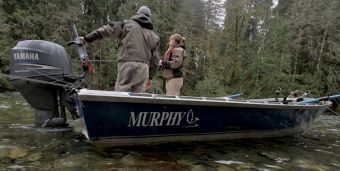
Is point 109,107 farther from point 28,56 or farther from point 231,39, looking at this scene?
point 231,39

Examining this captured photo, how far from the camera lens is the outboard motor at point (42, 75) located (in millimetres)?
4637

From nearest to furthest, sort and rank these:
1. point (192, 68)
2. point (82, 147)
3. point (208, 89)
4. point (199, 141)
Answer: point (82, 147)
point (199, 141)
point (208, 89)
point (192, 68)

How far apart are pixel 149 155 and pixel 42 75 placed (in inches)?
74.8

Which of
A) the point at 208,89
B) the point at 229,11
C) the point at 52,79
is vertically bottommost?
the point at 208,89

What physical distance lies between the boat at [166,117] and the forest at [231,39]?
1589 centimetres

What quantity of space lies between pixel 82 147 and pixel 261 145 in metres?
3.14

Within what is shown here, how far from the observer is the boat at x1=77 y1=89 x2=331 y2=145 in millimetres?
4172

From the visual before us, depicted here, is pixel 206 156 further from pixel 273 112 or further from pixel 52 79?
pixel 52 79

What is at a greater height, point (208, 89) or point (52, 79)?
point (52, 79)

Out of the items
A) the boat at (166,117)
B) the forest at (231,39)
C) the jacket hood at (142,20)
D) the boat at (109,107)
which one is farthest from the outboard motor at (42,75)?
the forest at (231,39)

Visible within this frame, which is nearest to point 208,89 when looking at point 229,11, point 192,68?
point 192,68

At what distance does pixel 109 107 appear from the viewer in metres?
4.17

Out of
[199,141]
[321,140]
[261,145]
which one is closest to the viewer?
A: [199,141]

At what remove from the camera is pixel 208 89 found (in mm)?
21719
